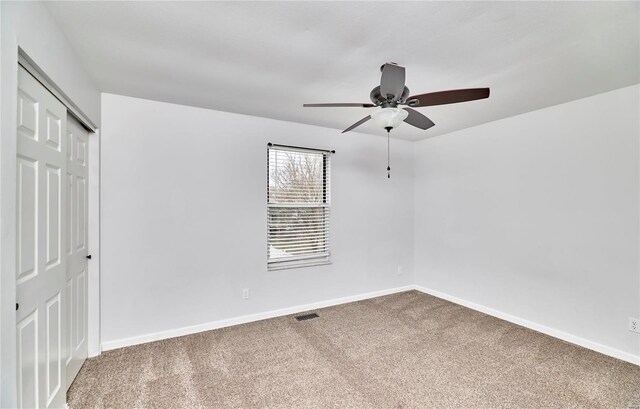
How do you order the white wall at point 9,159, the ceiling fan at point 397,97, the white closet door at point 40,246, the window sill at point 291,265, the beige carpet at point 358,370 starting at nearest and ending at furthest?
the white wall at point 9,159, the white closet door at point 40,246, the ceiling fan at point 397,97, the beige carpet at point 358,370, the window sill at point 291,265

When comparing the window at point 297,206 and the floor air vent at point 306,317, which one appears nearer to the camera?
the floor air vent at point 306,317

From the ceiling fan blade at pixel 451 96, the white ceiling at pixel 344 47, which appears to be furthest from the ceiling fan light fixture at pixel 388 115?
the white ceiling at pixel 344 47

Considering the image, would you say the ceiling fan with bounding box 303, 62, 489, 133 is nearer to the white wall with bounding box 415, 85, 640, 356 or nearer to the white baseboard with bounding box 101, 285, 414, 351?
the white wall with bounding box 415, 85, 640, 356

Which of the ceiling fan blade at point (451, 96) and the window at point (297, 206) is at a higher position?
the ceiling fan blade at point (451, 96)

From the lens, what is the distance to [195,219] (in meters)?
3.13

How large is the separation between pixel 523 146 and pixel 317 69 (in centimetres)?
262

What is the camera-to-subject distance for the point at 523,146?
332cm

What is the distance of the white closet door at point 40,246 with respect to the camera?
1.39m

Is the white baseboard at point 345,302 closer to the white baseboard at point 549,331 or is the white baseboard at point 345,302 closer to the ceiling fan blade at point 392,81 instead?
the white baseboard at point 549,331

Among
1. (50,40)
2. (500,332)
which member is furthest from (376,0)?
(500,332)

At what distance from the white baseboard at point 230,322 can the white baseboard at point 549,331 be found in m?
0.91

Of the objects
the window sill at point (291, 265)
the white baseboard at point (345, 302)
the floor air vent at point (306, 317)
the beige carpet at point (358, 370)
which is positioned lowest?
the beige carpet at point (358, 370)

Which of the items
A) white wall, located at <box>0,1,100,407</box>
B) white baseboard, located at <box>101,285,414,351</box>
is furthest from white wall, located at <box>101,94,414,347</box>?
white wall, located at <box>0,1,100,407</box>

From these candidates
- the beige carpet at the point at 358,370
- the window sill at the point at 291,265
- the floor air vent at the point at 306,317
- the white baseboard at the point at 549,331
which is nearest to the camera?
the beige carpet at the point at 358,370
